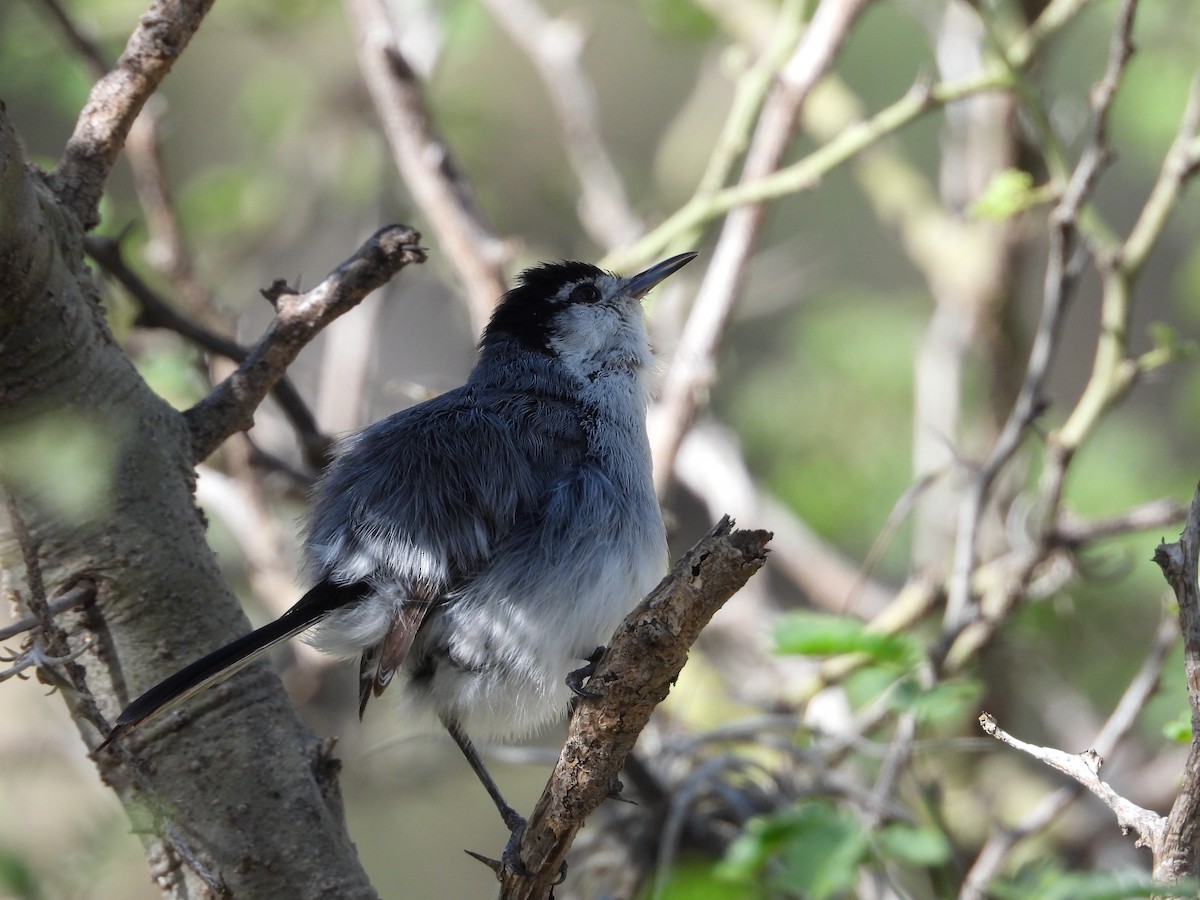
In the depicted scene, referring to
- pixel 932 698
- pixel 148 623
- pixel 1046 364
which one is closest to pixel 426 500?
pixel 148 623

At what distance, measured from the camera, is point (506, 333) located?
282 centimetres

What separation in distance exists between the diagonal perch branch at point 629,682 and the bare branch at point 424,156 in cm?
175

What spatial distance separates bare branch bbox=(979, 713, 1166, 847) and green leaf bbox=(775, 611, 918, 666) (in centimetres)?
74

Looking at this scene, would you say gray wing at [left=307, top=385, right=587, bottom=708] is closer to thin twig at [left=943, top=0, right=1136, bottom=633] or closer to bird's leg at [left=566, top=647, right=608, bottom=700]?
bird's leg at [left=566, top=647, right=608, bottom=700]

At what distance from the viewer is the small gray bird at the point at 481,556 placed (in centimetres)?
207

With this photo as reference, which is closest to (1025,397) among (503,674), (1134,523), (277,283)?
(1134,523)

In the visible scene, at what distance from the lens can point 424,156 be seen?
3.18 meters

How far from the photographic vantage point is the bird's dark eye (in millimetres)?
2941

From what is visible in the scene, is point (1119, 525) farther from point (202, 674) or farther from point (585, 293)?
point (202, 674)

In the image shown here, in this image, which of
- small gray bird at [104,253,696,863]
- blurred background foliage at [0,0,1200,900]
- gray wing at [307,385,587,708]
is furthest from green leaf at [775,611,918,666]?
gray wing at [307,385,587,708]

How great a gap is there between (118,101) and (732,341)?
352 centimetres

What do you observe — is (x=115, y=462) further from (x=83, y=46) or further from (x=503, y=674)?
(x=83, y=46)

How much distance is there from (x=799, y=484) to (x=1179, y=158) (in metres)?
1.81

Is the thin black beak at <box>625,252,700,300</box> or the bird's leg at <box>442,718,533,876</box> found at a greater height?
the thin black beak at <box>625,252,700,300</box>
